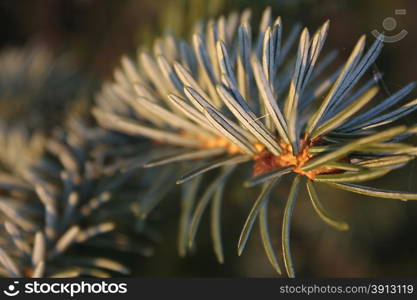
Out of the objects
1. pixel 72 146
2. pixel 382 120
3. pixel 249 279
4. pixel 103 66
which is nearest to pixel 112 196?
pixel 72 146

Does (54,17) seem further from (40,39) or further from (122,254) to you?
(122,254)
